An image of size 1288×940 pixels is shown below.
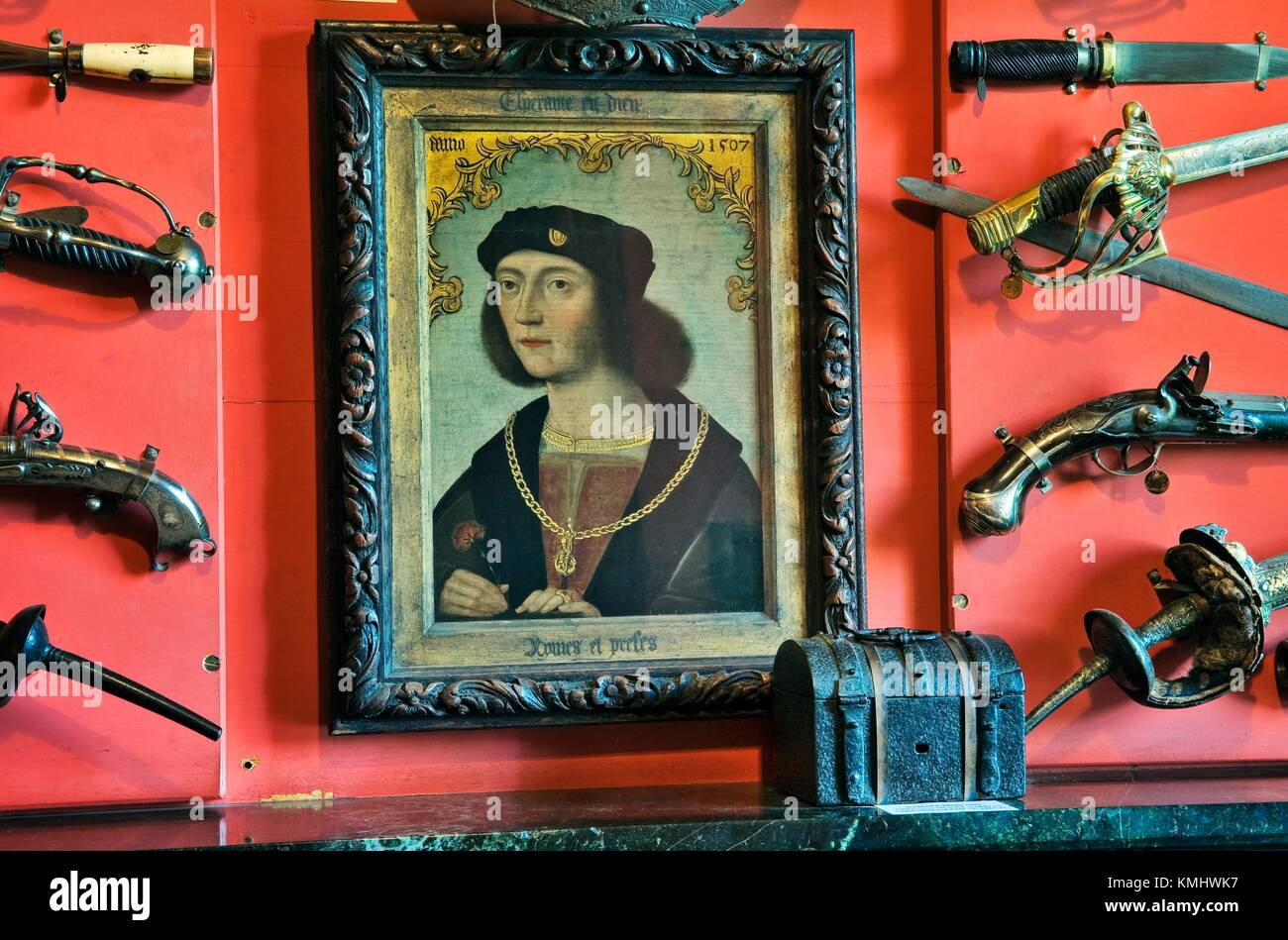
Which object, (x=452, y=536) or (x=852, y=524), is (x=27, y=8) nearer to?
(x=452, y=536)

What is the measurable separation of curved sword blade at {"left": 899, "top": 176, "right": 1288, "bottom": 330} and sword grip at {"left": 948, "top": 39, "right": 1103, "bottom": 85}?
0.23m

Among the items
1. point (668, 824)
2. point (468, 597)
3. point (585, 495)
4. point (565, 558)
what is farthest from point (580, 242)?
point (668, 824)

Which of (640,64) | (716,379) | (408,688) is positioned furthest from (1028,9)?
(408,688)

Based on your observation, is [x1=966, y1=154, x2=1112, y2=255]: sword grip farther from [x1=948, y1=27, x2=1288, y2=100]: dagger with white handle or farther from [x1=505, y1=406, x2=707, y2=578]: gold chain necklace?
[x1=505, y1=406, x2=707, y2=578]: gold chain necklace

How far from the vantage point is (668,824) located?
2316mm

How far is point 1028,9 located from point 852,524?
1099mm

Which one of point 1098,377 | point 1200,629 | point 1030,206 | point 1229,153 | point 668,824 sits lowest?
point 668,824

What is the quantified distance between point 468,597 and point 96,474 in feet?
2.27

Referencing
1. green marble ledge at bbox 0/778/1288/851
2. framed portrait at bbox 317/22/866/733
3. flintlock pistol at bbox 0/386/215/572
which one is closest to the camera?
green marble ledge at bbox 0/778/1288/851

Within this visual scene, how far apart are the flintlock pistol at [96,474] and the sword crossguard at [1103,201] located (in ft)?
5.06

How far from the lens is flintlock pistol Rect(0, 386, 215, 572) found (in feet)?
7.88

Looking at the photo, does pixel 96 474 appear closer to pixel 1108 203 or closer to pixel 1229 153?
pixel 1108 203

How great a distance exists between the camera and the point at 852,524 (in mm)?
2684

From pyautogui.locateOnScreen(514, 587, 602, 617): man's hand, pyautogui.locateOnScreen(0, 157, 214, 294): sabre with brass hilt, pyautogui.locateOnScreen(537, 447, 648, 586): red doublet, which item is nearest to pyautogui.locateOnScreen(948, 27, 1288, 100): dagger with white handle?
pyautogui.locateOnScreen(537, 447, 648, 586): red doublet
